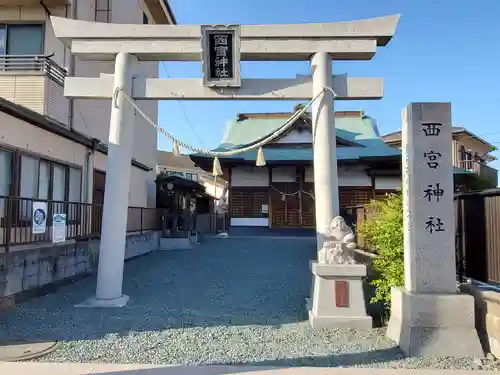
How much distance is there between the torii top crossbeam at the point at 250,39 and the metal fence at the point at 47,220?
10.8ft

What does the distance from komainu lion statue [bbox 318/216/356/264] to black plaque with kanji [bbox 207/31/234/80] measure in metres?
3.28

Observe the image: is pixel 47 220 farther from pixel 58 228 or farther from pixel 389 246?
pixel 389 246

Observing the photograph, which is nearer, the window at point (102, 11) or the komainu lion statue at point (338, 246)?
the komainu lion statue at point (338, 246)

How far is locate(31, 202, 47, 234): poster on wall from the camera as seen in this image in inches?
326

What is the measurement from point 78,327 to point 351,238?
4.33 meters

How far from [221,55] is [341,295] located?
4576 millimetres

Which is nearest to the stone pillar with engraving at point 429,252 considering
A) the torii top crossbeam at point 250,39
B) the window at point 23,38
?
the torii top crossbeam at point 250,39

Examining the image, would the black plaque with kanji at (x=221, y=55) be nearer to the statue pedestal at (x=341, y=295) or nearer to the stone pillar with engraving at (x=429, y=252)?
the stone pillar with engraving at (x=429, y=252)

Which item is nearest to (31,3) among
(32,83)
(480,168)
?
(32,83)

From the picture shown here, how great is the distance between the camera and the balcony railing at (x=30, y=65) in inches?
416

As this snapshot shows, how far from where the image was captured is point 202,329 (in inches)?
229

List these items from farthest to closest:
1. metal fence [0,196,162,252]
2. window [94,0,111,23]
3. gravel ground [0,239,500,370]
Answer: window [94,0,111,23], metal fence [0,196,162,252], gravel ground [0,239,500,370]

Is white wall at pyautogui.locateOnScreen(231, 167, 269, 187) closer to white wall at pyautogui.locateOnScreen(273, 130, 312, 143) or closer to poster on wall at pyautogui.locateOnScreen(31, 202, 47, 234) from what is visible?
white wall at pyautogui.locateOnScreen(273, 130, 312, 143)

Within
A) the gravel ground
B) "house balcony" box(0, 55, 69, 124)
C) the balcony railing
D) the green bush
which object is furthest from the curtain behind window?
the green bush
